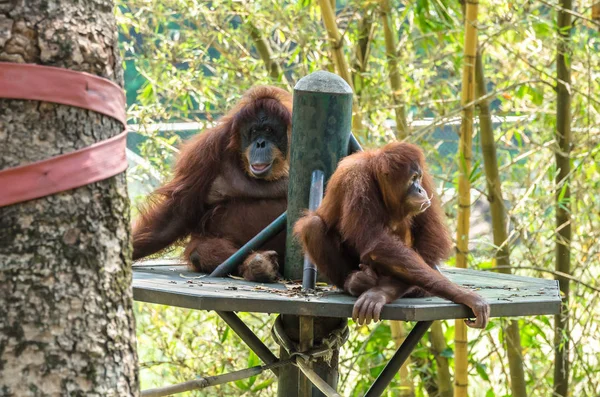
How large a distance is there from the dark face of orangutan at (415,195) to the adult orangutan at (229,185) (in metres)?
0.79

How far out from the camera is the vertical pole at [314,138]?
2.93 metres

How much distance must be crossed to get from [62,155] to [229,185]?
6.40 ft

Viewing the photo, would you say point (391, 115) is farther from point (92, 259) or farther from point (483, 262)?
point (92, 259)

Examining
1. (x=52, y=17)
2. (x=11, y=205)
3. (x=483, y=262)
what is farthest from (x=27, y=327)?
(x=483, y=262)

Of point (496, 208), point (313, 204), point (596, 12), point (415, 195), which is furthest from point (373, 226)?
point (596, 12)

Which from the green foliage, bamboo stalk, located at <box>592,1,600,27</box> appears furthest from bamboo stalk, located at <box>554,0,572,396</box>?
bamboo stalk, located at <box>592,1,600,27</box>

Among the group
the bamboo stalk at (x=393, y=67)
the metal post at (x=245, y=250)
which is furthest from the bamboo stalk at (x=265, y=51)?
the metal post at (x=245, y=250)

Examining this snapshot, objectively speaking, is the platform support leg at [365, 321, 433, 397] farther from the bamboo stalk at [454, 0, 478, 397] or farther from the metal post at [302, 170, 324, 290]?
the bamboo stalk at [454, 0, 478, 397]

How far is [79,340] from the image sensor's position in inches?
64.7

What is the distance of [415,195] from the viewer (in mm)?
2684

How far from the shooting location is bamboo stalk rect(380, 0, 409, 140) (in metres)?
4.77

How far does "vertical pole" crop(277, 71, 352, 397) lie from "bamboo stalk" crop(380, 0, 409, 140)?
5.54 feet

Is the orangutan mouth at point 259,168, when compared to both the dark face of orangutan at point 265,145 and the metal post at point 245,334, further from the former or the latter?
the metal post at point 245,334

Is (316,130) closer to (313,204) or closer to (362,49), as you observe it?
(313,204)
